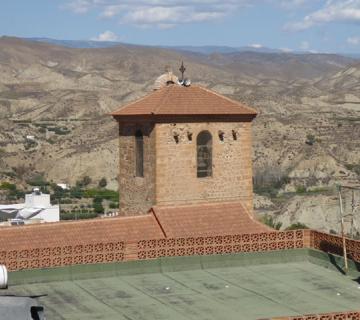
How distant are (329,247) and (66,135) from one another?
71219 millimetres

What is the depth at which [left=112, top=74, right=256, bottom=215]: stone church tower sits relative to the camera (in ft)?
59.0

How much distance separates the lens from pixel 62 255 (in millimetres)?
13672

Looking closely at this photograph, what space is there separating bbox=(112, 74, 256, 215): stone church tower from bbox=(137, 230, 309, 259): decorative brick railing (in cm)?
306

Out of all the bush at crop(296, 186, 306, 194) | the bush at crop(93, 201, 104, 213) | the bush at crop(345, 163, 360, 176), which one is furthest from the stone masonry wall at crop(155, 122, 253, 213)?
A: the bush at crop(345, 163, 360, 176)

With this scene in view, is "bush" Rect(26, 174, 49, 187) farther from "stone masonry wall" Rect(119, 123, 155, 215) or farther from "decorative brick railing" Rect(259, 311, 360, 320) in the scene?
"decorative brick railing" Rect(259, 311, 360, 320)

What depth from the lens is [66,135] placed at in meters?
85.0

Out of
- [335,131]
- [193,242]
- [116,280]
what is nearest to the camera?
[116,280]

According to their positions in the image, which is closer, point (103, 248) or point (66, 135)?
point (103, 248)

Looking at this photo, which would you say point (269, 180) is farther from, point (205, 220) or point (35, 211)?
point (205, 220)

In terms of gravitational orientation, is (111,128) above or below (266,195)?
above

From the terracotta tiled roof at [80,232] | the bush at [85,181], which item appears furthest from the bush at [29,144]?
the terracotta tiled roof at [80,232]

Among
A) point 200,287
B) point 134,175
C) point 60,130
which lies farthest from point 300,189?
point 200,287

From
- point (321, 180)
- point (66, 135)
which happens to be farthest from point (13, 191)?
point (66, 135)

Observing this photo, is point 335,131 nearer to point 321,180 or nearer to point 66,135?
point 321,180
